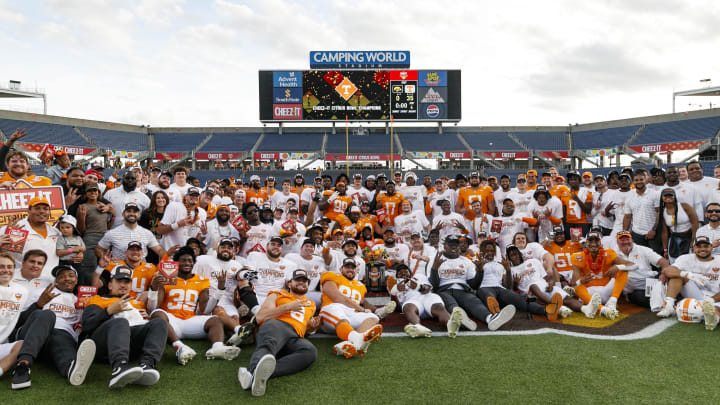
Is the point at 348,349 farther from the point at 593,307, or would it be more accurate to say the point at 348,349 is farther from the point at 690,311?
the point at 690,311

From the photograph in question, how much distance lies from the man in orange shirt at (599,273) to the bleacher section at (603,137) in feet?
107

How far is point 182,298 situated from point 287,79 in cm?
2849

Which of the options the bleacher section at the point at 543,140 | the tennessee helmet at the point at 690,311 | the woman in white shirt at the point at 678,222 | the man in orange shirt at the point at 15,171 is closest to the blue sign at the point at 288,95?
the bleacher section at the point at 543,140

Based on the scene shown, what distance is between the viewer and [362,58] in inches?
1235

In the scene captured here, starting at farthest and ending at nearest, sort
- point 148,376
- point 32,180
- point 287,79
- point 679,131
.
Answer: point 679,131, point 287,79, point 32,180, point 148,376

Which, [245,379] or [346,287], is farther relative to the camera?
[346,287]

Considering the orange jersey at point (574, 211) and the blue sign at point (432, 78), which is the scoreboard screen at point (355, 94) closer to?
the blue sign at point (432, 78)

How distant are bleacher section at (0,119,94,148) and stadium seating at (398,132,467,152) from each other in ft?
84.4

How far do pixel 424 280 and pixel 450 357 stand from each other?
176 centimetres

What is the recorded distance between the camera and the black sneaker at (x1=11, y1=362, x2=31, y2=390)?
3.81 meters

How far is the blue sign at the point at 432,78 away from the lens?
31.5 meters

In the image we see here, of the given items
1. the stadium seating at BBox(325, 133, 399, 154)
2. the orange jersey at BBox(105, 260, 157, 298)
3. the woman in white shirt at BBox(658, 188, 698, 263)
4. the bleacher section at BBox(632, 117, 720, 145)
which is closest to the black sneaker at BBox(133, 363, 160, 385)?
the orange jersey at BBox(105, 260, 157, 298)

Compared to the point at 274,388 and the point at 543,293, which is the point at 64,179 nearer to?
the point at 274,388

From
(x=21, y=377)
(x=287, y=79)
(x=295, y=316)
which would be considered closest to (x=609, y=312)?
(x=295, y=316)
